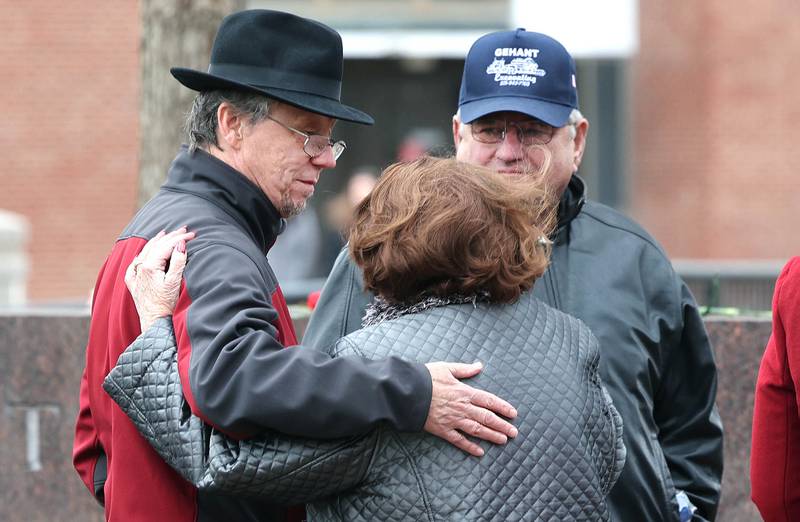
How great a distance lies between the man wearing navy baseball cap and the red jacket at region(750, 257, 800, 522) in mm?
286

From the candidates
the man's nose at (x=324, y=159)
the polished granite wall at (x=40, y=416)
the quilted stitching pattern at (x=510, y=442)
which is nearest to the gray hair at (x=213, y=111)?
the man's nose at (x=324, y=159)

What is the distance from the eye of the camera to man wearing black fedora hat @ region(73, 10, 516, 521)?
2.23 m

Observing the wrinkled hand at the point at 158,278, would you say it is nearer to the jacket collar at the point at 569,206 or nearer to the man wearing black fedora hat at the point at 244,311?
the man wearing black fedora hat at the point at 244,311

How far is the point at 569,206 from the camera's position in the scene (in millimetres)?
3262

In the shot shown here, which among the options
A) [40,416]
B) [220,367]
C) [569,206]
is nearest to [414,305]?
[220,367]

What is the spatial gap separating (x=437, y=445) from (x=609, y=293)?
3.31ft

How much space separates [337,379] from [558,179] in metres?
1.23

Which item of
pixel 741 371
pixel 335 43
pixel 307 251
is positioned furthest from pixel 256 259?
pixel 307 251

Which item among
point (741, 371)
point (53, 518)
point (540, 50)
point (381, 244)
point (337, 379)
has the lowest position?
point (53, 518)

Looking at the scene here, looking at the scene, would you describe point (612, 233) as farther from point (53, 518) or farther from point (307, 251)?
point (307, 251)

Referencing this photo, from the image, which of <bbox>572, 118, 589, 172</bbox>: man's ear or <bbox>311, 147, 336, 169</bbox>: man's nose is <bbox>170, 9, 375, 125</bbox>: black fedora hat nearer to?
<bbox>311, 147, 336, 169</bbox>: man's nose

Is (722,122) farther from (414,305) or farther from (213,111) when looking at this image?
(414,305)

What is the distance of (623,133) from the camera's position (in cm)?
1388

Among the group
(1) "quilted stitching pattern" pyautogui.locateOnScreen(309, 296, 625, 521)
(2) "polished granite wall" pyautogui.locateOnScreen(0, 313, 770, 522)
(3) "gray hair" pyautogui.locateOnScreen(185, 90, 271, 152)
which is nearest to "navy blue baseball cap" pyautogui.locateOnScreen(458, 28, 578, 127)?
(3) "gray hair" pyautogui.locateOnScreen(185, 90, 271, 152)
